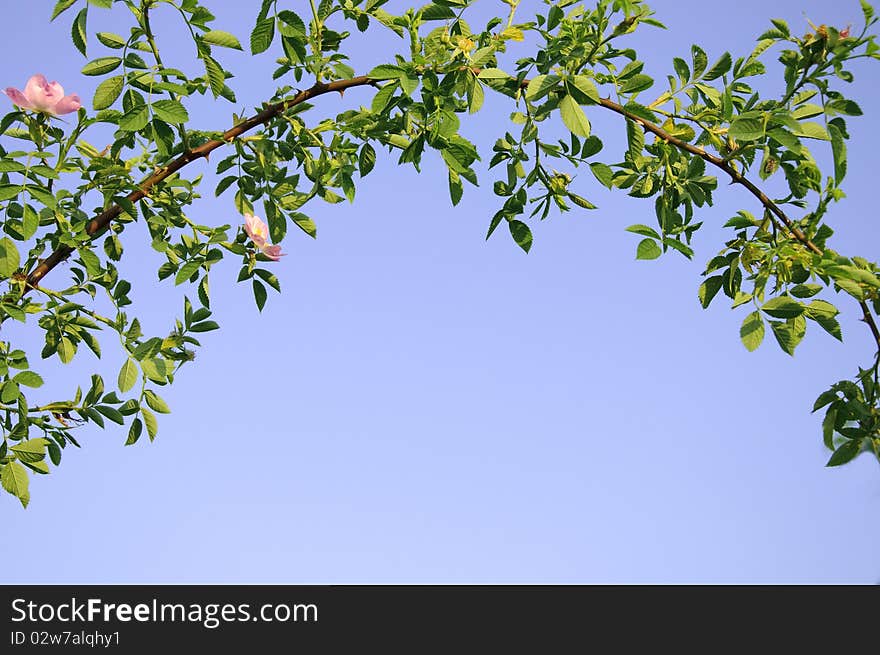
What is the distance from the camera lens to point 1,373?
250cm

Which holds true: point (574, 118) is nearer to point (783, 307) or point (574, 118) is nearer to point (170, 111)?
point (783, 307)

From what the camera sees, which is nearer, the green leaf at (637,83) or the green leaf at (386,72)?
the green leaf at (386,72)

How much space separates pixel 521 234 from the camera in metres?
2.81

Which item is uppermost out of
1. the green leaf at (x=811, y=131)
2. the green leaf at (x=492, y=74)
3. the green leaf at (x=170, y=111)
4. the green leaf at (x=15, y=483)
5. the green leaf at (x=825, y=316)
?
the green leaf at (x=170, y=111)

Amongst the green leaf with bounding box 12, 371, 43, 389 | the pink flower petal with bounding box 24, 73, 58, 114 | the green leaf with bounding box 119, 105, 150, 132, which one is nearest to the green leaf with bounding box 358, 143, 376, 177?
the green leaf with bounding box 119, 105, 150, 132

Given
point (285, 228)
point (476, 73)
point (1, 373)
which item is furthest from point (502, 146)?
point (1, 373)

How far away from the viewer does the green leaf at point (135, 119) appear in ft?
Result: 7.92

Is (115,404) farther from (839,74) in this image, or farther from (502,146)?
(839,74)

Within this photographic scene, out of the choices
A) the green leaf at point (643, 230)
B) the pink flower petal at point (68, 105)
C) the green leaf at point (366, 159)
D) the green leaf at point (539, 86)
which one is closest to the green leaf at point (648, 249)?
the green leaf at point (643, 230)

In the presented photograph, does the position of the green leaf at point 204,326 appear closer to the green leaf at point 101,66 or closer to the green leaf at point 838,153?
the green leaf at point 101,66

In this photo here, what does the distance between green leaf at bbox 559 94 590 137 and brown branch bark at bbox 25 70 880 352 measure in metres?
0.31

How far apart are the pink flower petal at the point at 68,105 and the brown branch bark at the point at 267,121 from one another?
28 cm

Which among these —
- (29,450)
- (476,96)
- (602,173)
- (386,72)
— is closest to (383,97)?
(386,72)

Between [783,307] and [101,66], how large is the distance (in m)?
1.86
